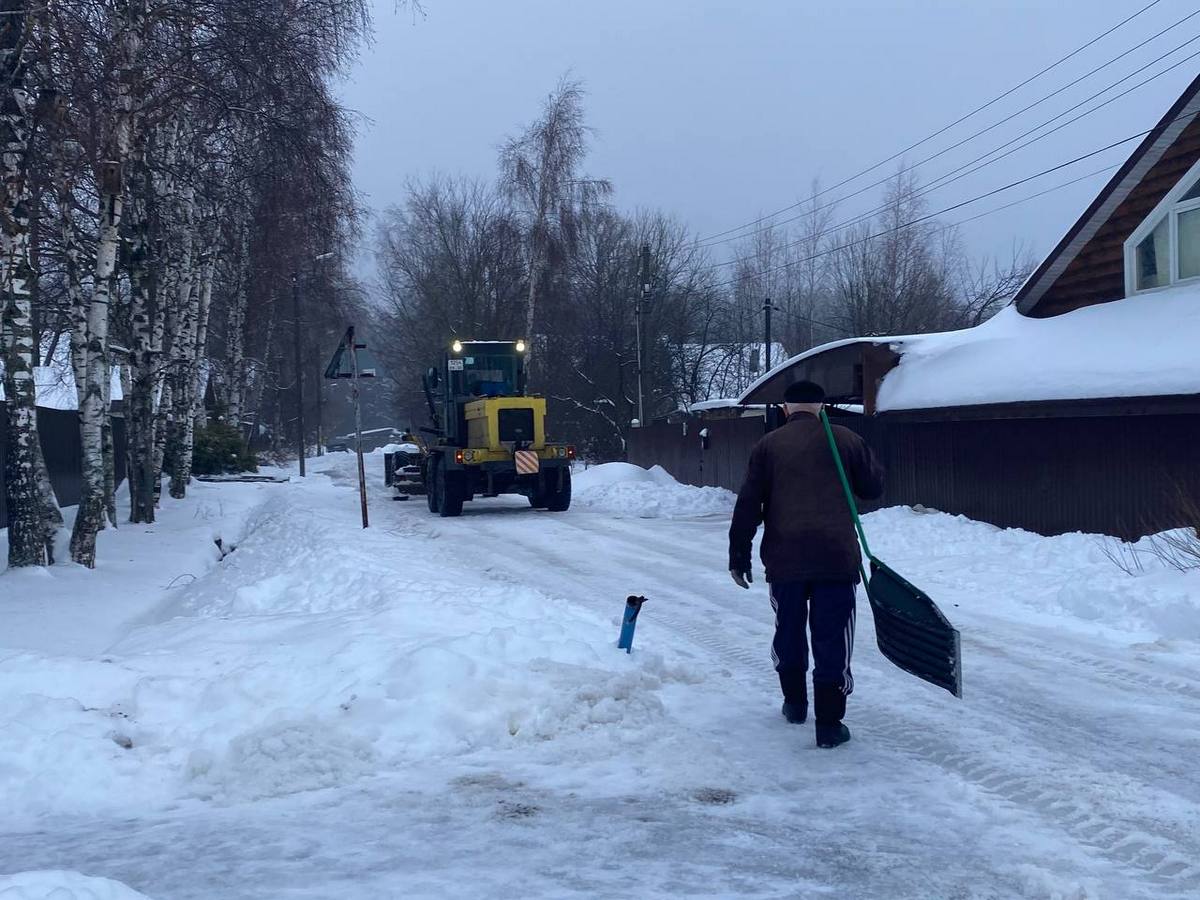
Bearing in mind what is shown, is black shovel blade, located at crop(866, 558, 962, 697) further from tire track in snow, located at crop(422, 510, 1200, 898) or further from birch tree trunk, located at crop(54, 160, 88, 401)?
birch tree trunk, located at crop(54, 160, 88, 401)

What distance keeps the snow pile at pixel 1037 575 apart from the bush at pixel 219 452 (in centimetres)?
2436

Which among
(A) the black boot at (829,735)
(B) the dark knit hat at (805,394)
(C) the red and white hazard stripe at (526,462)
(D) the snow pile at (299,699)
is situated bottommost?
(A) the black boot at (829,735)

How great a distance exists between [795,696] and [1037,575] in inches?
259

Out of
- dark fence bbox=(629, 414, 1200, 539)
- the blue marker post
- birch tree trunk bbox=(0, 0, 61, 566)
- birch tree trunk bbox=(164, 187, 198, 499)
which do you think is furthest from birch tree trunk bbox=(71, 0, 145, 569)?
dark fence bbox=(629, 414, 1200, 539)

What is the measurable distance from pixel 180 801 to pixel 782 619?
3165mm

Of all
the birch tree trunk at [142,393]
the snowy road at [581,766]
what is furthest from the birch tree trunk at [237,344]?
the snowy road at [581,766]

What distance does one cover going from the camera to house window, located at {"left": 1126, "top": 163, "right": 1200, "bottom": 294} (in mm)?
14531

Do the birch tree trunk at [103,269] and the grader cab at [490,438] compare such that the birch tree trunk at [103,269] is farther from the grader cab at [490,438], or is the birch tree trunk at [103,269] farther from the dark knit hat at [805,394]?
the dark knit hat at [805,394]

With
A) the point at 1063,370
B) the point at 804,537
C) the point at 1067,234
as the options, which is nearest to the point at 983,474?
the point at 1063,370

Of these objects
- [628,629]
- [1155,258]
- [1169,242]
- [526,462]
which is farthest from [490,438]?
[628,629]

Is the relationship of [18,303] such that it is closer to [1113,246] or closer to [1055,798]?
[1055,798]

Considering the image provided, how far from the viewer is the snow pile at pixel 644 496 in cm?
2250

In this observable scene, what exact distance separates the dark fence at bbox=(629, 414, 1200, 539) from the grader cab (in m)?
6.17

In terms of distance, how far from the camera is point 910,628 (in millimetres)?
5668
